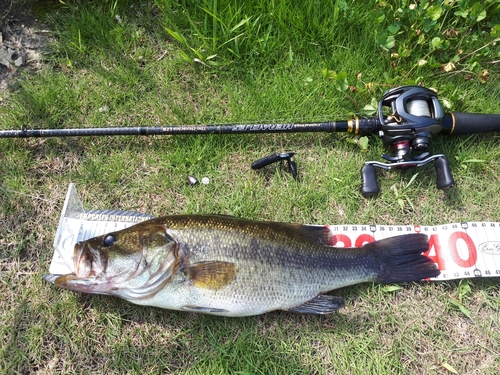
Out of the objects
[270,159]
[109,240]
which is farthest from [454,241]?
[109,240]

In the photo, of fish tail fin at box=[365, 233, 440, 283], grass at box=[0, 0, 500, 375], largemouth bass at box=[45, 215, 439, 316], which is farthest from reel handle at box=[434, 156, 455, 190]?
largemouth bass at box=[45, 215, 439, 316]

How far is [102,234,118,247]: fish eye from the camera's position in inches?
101

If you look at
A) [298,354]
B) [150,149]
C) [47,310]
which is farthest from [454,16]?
[47,310]

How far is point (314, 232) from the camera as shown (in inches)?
117

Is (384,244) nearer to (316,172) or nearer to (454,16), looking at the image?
(316,172)

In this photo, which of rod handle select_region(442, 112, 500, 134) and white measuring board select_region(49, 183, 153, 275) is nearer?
white measuring board select_region(49, 183, 153, 275)

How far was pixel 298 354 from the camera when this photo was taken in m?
2.95

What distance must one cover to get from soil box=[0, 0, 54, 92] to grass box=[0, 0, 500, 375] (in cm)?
14

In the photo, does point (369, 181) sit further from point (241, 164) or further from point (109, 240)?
point (109, 240)

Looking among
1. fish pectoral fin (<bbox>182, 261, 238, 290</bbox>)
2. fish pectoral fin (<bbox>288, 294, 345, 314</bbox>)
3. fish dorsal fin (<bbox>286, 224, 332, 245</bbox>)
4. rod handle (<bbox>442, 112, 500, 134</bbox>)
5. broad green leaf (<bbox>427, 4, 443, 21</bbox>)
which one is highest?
broad green leaf (<bbox>427, 4, 443, 21</bbox>)

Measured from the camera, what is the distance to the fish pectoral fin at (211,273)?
2570 mm

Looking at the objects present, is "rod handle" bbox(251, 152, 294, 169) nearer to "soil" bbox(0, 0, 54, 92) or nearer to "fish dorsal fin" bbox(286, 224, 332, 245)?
"fish dorsal fin" bbox(286, 224, 332, 245)

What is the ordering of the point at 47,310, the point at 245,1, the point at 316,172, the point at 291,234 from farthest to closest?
the point at 245,1 < the point at 316,172 < the point at 47,310 < the point at 291,234

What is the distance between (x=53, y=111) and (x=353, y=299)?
3.25 meters
